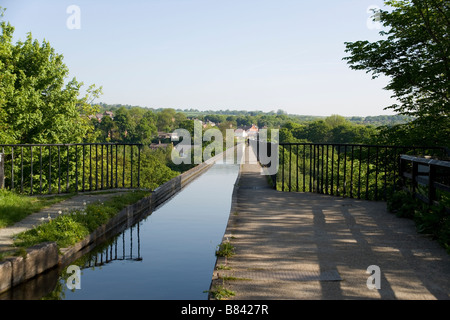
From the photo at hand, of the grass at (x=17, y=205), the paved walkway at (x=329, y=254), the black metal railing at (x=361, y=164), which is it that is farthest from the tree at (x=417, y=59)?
the grass at (x=17, y=205)

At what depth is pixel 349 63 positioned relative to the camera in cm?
1370

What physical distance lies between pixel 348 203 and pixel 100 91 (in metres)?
25.3

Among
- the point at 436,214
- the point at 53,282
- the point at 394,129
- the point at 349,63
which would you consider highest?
the point at 349,63

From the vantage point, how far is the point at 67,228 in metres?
5.44

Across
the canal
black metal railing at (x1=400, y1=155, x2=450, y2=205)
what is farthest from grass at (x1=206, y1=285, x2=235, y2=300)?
black metal railing at (x1=400, y1=155, x2=450, y2=205)

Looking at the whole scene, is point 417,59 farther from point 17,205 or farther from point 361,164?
point 17,205

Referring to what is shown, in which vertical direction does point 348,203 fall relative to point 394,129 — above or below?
below

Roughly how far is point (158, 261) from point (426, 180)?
4.33 metres

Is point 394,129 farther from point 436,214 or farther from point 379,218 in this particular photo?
point 436,214

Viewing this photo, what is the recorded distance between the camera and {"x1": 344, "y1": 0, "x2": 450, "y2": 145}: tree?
11.7 meters

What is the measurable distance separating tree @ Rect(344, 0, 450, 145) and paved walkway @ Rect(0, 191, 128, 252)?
346 inches

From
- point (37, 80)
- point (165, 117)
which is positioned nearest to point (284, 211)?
point (37, 80)

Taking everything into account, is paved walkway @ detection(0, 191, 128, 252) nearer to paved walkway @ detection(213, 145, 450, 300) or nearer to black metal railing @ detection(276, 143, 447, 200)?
paved walkway @ detection(213, 145, 450, 300)

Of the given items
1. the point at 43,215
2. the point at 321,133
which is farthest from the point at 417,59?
the point at 321,133
